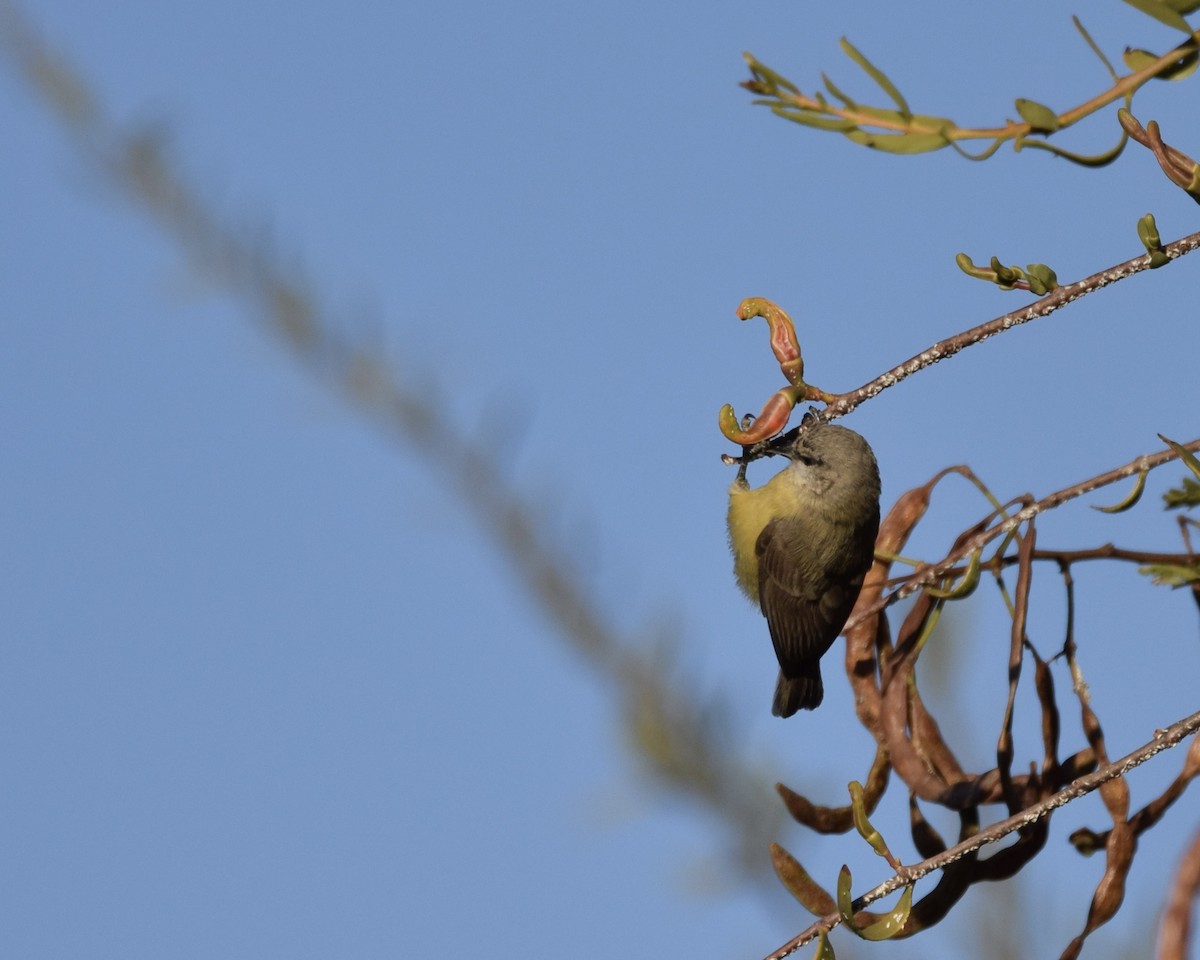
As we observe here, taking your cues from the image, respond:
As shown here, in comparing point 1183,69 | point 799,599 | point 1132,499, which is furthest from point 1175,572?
point 799,599

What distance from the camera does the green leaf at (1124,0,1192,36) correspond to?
1.42m

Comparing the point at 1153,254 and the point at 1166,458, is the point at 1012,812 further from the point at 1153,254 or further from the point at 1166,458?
the point at 1153,254

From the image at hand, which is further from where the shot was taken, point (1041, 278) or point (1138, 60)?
point (1041, 278)

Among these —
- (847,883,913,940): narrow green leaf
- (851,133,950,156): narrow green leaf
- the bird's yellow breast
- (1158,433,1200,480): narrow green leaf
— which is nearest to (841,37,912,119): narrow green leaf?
(851,133,950,156): narrow green leaf

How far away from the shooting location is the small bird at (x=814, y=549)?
4051mm

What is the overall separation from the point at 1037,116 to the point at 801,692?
9.75 ft

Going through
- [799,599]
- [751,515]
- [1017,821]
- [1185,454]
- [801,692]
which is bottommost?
[1017,821]

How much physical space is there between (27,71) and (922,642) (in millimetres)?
3991

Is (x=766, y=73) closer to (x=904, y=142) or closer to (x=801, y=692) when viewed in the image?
(x=904, y=142)

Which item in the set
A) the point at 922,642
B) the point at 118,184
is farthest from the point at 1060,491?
the point at 118,184

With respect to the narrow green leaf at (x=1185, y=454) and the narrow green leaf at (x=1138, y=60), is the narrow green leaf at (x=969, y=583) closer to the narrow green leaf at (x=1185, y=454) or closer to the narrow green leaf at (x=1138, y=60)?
the narrow green leaf at (x=1185, y=454)

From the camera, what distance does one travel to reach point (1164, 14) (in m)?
1.43

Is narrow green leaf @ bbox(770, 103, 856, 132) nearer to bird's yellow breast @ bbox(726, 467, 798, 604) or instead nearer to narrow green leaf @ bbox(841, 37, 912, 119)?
narrow green leaf @ bbox(841, 37, 912, 119)

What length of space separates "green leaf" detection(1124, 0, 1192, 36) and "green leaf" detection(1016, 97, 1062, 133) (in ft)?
0.45
